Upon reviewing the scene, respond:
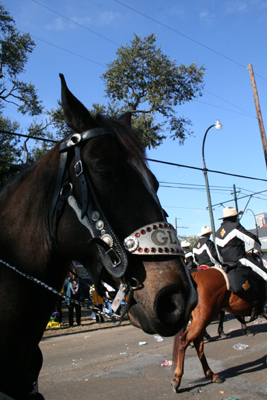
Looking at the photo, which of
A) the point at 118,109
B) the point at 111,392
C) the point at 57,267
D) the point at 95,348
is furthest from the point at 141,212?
the point at 118,109

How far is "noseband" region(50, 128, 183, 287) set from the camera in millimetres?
1328

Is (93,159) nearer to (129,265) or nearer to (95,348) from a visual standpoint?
(129,265)

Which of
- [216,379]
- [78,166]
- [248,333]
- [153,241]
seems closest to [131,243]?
[153,241]

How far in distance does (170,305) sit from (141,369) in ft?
17.0

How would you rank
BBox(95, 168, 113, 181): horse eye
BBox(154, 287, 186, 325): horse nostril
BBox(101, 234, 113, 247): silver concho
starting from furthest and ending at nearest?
BBox(95, 168, 113, 181): horse eye → BBox(101, 234, 113, 247): silver concho → BBox(154, 287, 186, 325): horse nostril

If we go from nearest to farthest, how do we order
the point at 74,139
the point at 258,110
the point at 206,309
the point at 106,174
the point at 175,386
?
1. the point at 106,174
2. the point at 74,139
3. the point at 175,386
4. the point at 206,309
5. the point at 258,110

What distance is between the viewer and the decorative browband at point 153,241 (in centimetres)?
132

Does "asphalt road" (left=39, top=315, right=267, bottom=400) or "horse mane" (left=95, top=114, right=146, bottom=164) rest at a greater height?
"horse mane" (left=95, top=114, right=146, bottom=164)

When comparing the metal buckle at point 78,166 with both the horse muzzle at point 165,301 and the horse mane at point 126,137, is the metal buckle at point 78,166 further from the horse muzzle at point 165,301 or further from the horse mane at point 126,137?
the horse muzzle at point 165,301

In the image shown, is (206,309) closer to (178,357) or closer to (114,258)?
(178,357)

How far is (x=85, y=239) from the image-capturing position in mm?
1475

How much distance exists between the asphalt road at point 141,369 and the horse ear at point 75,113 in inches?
167

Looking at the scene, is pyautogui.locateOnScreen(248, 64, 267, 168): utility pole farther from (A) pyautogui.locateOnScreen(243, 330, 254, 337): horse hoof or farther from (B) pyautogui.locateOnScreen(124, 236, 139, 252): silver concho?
(B) pyautogui.locateOnScreen(124, 236, 139, 252): silver concho

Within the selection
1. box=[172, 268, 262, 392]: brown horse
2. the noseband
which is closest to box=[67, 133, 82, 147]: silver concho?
the noseband
